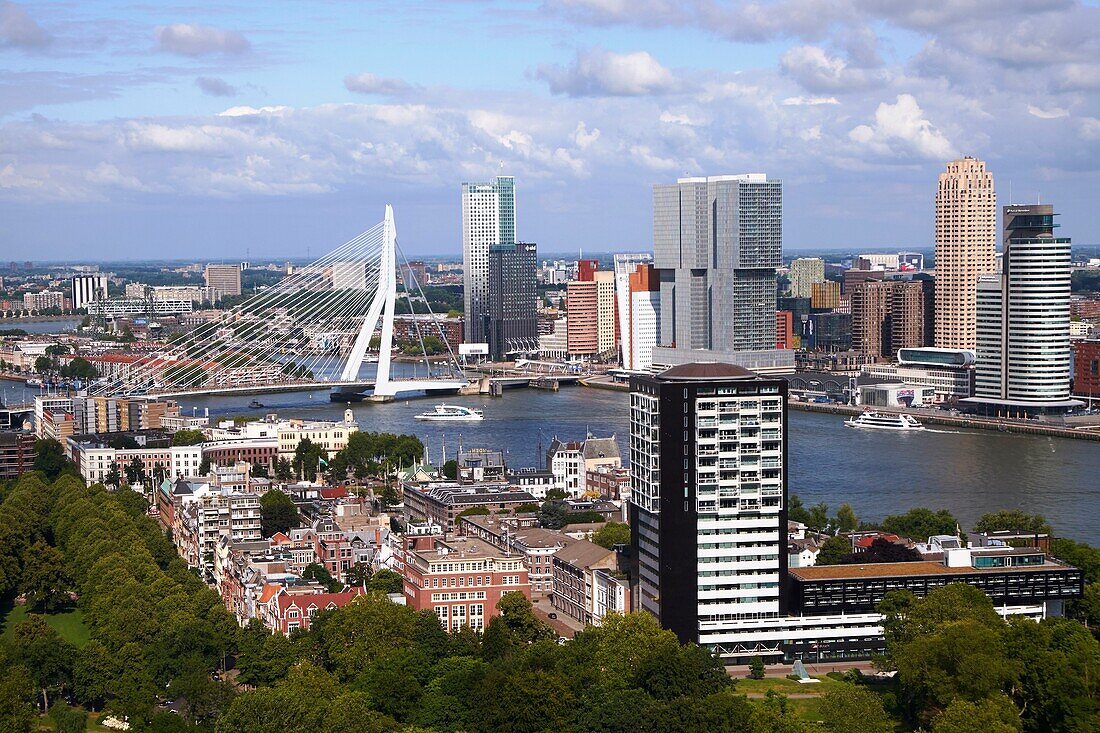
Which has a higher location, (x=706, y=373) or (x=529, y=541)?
(x=706, y=373)

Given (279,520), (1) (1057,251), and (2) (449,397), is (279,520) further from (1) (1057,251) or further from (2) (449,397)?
(2) (449,397)

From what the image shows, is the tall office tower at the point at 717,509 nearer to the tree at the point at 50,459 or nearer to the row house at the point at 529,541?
the row house at the point at 529,541

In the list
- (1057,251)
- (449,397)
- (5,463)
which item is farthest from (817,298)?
(5,463)

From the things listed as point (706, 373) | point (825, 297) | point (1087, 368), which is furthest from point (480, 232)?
point (706, 373)

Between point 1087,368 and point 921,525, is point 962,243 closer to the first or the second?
point 1087,368

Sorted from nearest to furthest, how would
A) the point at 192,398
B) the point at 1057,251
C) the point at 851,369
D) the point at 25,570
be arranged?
the point at 25,570 < the point at 1057,251 < the point at 192,398 < the point at 851,369

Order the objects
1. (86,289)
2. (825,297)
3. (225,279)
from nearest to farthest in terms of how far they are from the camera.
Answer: (825,297)
(86,289)
(225,279)

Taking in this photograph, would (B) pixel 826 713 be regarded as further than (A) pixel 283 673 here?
No
